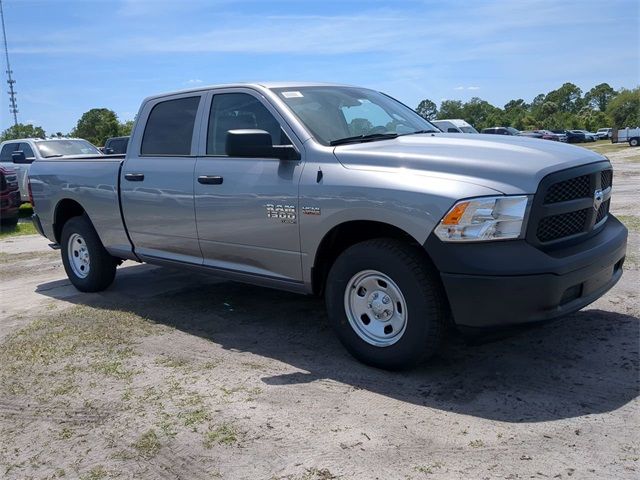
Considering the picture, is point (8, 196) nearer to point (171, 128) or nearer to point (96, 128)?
point (171, 128)

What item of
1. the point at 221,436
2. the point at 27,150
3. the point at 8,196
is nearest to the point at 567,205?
the point at 221,436

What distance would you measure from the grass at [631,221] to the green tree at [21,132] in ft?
163

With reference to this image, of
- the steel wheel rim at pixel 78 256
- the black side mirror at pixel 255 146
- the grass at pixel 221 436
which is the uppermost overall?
the black side mirror at pixel 255 146

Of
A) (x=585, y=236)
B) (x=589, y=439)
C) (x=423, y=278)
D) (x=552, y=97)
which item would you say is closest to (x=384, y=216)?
(x=423, y=278)

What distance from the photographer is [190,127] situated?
5.52 meters

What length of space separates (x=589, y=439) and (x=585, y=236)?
1.41 meters

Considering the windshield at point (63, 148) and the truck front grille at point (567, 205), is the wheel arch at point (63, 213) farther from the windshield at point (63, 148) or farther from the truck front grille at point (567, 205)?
the windshield at point (63, 148)

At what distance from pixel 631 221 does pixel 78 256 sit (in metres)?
7.60

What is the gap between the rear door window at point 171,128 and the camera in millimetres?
5547

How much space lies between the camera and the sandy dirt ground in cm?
310

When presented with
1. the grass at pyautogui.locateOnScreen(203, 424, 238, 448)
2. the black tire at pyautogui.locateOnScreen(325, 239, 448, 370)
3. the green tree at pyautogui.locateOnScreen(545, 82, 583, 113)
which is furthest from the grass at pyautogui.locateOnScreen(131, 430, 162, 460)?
the green tree at pyautogui.locateOnScreen(545, 82, 583, 113)

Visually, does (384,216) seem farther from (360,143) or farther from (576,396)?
(576,396)

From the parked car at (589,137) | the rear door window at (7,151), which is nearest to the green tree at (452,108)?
the parked car at (589,137)

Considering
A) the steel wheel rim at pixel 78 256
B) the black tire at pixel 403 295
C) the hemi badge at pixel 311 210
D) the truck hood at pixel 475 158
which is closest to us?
the truck hood at pixel 475 158
